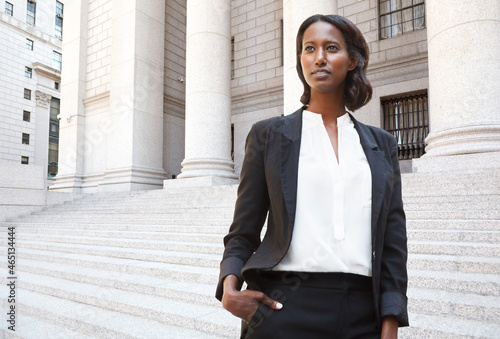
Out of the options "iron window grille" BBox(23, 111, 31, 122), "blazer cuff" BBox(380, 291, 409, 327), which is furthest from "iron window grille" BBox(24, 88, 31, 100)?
"blazer cuff" BBox(380, 291, 409, 327)

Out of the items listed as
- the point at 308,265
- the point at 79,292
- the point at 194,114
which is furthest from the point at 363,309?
the point at 194,114

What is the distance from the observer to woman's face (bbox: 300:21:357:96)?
1.47 metres

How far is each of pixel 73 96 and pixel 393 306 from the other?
20.1 m

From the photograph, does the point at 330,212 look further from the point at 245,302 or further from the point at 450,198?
the point at 450,198

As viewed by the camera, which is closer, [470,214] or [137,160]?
[470,214]

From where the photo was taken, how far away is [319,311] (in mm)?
1277

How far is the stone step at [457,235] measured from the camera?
16.3 ft

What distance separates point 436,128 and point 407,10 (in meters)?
8.42

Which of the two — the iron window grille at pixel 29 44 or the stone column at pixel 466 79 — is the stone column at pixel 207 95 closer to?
the stone column at pixel 466 79

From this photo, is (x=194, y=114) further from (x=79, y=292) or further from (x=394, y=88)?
(x=79, y=292)

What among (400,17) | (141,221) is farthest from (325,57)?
(400,17)

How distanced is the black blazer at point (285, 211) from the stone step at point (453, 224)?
469 cm

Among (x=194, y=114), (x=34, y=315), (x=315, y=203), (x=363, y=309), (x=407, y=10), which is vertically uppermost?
(x=407, y=10)

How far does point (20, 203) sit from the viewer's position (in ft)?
44.1
